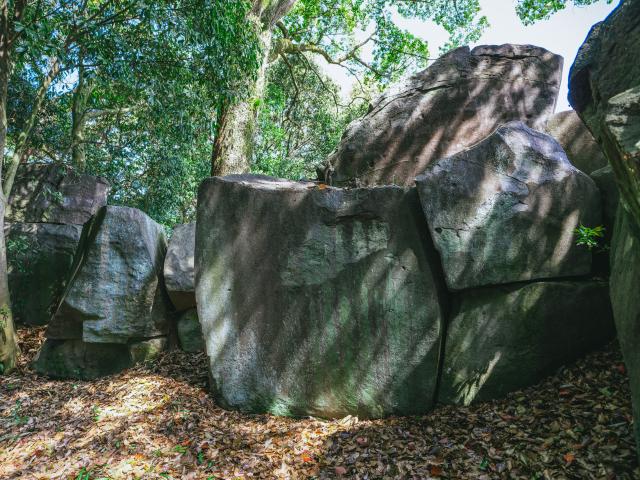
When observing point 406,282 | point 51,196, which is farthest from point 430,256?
point 51,196

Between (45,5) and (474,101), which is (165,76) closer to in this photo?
(45,5)

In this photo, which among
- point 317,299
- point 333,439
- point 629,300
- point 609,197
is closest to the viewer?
point 629,300

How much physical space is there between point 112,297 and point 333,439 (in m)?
3.75

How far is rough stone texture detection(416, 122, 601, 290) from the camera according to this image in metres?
4.13

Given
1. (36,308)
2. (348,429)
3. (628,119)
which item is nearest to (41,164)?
(36,308)

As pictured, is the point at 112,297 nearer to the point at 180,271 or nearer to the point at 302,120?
the point at 180,271

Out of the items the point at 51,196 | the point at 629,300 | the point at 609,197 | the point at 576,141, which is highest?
the point at 576,141

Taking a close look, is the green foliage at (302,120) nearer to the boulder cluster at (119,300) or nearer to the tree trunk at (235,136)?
the tree trunk at (235,136)

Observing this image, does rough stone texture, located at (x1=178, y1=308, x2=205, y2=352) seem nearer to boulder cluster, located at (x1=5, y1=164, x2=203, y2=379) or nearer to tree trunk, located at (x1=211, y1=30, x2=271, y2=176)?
boulder cluster, located at (x1=5, y1=164, x2=203, y2=379)

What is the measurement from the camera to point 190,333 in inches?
245

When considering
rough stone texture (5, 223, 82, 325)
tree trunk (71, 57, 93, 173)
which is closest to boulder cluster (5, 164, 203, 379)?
rough stone texture (5, 223, 82, 325)

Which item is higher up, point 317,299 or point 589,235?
point 589,235

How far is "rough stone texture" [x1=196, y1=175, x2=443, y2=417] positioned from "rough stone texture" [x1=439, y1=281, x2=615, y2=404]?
40cm

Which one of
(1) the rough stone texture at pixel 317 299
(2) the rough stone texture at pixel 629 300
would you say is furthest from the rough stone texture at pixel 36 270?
(2) the rough stone texture at pixel 629 300
